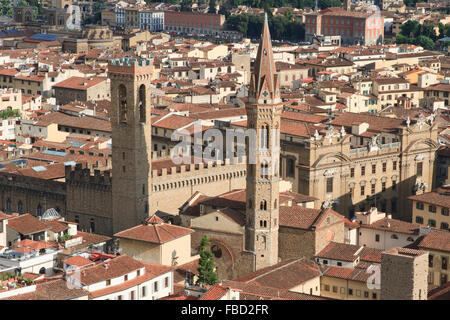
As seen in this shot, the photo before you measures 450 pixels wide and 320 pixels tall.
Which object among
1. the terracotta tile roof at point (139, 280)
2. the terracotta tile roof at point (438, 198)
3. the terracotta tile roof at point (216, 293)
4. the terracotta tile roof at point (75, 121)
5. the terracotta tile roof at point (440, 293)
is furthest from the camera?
the terracotta tile roof at point (75, 121)

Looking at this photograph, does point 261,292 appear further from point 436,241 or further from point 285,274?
point 436,241

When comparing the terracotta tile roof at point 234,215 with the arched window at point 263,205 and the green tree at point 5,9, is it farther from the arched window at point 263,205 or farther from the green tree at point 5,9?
the green tree at point 5,9

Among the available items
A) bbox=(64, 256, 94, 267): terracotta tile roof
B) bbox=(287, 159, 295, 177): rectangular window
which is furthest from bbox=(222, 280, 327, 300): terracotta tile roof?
bbox=(287, 159, 295, 177): rectangular window

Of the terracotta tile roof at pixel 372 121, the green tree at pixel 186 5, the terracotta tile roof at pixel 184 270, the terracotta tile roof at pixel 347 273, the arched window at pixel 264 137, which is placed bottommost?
the terracotta tile roof at pixel 184 270

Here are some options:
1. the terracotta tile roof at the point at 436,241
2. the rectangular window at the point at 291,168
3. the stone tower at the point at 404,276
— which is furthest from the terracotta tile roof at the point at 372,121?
the stone tower at the point at 404,276

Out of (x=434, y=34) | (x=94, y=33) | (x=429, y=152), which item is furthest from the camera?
(x=434, y=34)

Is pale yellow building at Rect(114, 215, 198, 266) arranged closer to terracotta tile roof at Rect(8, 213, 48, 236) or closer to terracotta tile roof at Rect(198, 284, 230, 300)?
terracotta tile roof at Rect(8, 213, 48, 236)

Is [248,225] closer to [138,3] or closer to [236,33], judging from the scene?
[236,33]

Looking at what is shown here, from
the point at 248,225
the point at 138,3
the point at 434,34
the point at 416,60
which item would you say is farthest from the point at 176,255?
the point at 138,3
